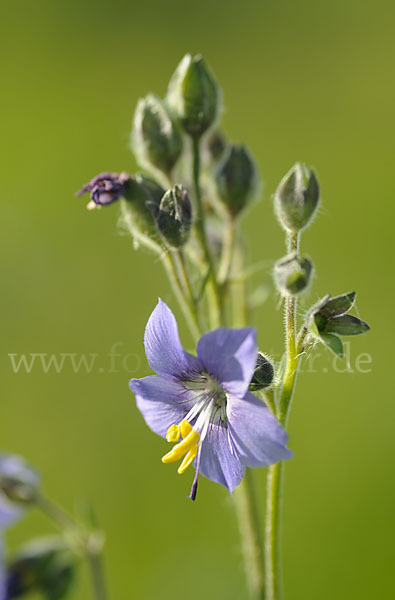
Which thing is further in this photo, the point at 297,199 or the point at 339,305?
the point at 297,199

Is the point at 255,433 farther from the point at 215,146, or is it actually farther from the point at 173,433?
the point at 215,146

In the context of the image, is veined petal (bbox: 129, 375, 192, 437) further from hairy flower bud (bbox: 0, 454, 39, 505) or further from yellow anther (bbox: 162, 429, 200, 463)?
hairy flower bud (bbox: 0, 454, 39, 505)

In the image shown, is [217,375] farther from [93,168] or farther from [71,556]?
[93,168]

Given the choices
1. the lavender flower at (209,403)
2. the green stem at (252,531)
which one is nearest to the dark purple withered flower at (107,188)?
the lavender flower at (209,403)

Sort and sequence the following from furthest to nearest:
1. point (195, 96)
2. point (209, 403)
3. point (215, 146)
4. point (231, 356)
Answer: point (215, 146), point (195, 96), point (209, 403), point (231, 356)

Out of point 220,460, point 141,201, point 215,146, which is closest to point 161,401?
point 220,460

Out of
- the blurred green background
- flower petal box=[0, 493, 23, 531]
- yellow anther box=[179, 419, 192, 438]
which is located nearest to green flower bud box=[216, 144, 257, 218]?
yellow anther box=[179, 419, 192, 438]

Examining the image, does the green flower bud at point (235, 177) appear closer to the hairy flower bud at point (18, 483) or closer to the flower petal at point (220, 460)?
the flower petal at point (220, 460)
